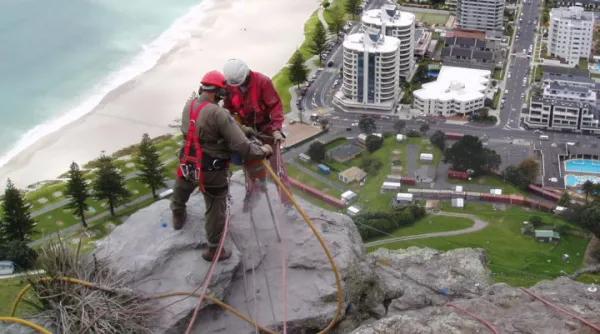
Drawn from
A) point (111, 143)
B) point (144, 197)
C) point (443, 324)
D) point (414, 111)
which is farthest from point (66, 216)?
point (443, 324)

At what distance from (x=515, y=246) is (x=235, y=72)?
1988 centimetres

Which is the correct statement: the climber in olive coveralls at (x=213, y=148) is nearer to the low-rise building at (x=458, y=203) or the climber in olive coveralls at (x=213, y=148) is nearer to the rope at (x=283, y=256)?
the rope at (x=283, y=256)

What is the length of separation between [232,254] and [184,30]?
129 feet

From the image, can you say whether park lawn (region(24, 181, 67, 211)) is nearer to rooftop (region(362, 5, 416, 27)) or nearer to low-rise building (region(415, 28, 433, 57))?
rooftop (region(362, 5, 416, 27))

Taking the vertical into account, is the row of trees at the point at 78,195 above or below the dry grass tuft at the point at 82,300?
below

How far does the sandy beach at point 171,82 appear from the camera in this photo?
3111 centimetres

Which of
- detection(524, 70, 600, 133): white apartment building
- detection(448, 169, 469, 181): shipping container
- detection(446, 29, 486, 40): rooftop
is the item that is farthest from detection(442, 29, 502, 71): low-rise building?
detection(448, 169, 469, 181): shipping container

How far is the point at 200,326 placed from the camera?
7.40m

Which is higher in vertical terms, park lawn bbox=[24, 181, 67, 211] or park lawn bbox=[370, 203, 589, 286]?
park lawn bbox=[24, 181, 67, 211]

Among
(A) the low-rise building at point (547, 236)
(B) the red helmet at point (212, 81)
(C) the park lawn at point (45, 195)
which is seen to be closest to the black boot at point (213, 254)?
(B) the red helmet at point (212, 81)

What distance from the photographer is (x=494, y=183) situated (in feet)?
99.0

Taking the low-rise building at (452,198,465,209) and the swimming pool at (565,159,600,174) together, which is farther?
the swimming pool at (565,159,600,174)

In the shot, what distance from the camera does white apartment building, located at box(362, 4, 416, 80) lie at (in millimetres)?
40406

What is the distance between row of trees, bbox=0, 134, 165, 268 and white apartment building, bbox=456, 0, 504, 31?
87.8ft
